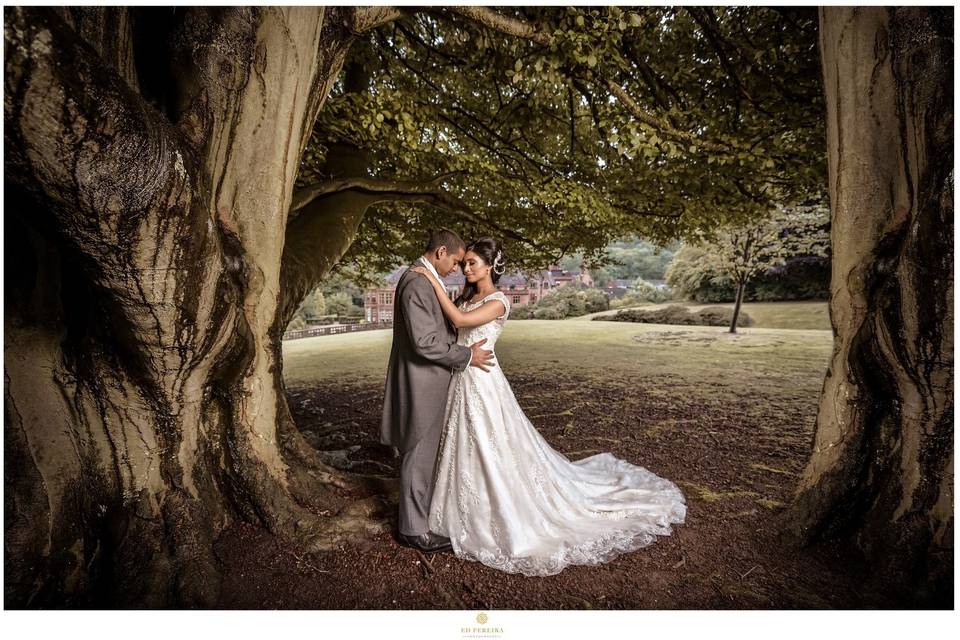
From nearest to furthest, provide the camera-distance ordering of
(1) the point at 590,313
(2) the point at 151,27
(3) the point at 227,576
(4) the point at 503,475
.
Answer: (2) the point at 151,27 → (3) the point at 227,576 → (4) the point at 503,475 → (1) the point at 590,313

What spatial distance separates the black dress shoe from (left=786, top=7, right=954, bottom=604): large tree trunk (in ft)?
7.35

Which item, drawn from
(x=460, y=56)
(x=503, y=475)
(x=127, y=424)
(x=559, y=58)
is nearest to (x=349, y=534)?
(x=503, y=475)

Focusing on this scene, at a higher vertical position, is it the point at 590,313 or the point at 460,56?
the point at 460,56

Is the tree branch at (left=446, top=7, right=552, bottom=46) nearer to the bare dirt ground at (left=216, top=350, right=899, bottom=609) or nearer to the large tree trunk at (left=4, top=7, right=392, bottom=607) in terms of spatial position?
the large tree trunk at (left=4, top=7, right=392, bottom=607)

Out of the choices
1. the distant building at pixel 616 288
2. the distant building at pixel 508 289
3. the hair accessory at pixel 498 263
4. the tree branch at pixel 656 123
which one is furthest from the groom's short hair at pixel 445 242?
the distant building at pixel 616 288

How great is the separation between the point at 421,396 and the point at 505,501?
878 mm

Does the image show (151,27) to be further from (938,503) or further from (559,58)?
(938,503)

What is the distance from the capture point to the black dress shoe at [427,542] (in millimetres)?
2727

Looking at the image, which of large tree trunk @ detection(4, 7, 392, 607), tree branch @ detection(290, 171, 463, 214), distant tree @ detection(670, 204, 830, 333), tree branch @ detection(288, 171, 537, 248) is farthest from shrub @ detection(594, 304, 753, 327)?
large tree trunk @ detection(4, 7, 392, 607)

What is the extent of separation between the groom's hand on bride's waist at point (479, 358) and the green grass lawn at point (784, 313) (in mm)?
14603

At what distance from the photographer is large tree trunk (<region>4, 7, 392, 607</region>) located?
169 cm

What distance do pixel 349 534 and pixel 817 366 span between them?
10235 mm

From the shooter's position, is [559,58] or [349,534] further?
[559,58]

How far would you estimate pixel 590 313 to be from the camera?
57.5 feet
